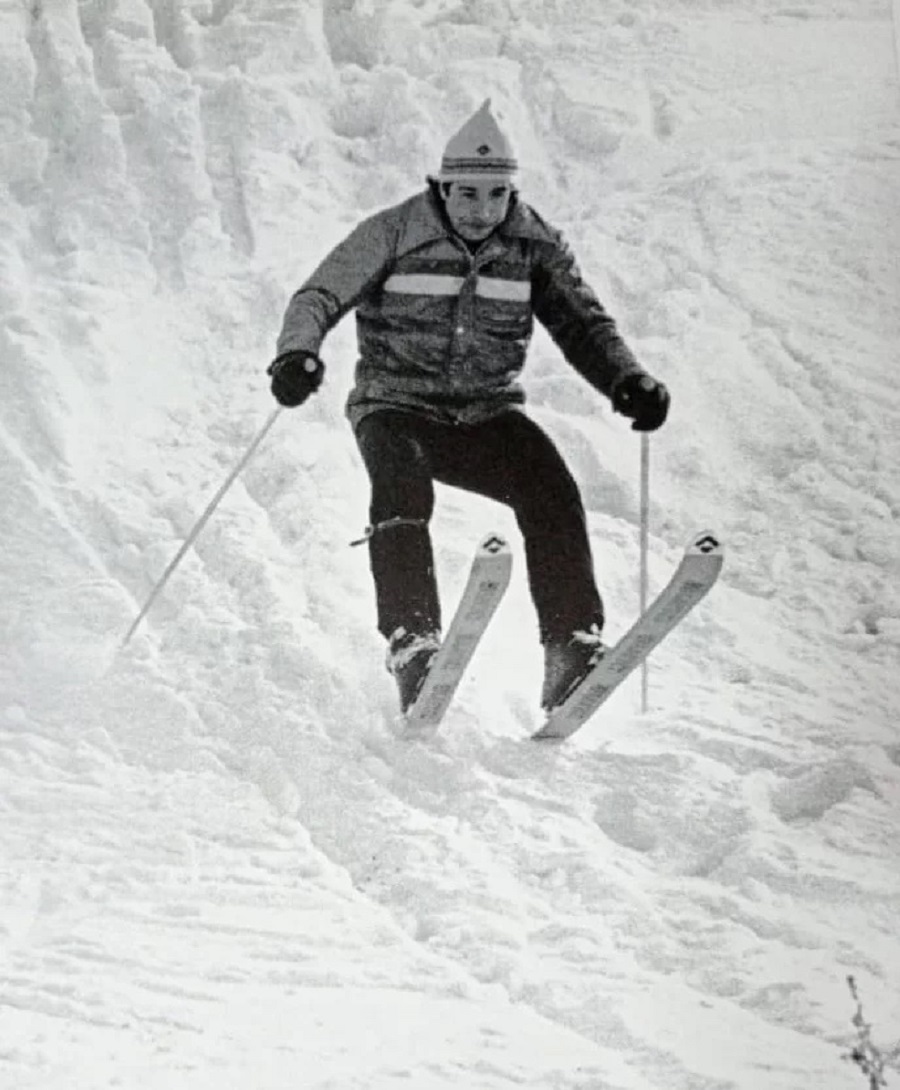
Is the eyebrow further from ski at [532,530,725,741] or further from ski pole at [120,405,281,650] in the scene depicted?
ski at [532,530,725,741]

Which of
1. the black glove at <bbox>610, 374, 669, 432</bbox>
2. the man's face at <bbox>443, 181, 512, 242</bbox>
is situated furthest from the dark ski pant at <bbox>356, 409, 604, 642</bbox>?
the man's face at <bbox>443, 181, 512, 242</bbox>

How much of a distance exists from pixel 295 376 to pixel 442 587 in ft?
1.23

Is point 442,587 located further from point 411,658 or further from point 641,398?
point 641,398

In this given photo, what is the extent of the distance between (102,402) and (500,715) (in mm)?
827

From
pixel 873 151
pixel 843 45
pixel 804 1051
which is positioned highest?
pixel 843 45

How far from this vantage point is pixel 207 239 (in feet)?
7.86

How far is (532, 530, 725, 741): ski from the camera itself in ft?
6.36

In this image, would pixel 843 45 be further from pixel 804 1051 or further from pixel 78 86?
pixel 804 1051

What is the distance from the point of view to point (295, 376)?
2.06 meters

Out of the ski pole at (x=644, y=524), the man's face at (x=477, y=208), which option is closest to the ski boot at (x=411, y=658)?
the ski pole at (x=644, y=524)

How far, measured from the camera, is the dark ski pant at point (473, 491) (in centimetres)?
205

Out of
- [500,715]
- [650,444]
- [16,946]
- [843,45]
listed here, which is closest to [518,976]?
[500,715]

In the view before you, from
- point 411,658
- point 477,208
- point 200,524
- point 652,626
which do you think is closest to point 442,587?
point 411,658

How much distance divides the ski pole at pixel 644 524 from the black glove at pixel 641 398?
2.0 inches
